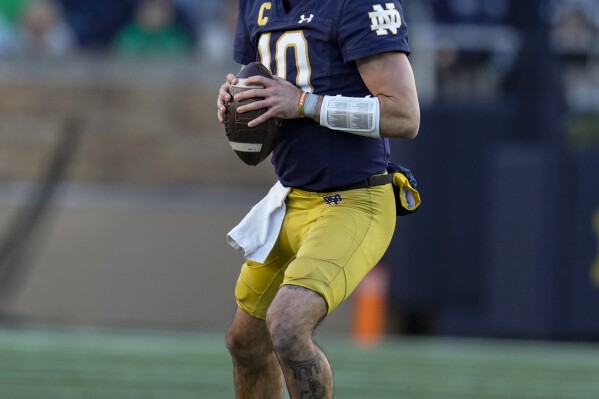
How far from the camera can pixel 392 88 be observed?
473 centimetres

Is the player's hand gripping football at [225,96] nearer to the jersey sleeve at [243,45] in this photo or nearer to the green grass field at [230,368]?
the jersey sleeve at [243,45]

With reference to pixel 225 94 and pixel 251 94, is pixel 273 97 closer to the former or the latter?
pixel 251 94

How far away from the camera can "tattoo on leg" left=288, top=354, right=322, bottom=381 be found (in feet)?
15.2

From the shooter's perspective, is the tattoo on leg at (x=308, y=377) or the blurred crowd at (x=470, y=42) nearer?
the tattoo on leg at (x=308, y=377)

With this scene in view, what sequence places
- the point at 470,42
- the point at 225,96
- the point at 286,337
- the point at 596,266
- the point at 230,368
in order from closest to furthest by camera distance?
the point at 286,337 → the point at 225,96 → the point at 230,368 → the point at 596,266 → the point at 470,42

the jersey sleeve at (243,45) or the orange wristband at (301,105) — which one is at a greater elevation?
the jersey sleeve at (243,45)

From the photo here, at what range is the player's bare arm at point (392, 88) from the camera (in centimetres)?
473

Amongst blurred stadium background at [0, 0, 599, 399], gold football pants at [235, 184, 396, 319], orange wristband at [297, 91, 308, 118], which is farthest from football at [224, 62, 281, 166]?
blurred stadium background at [0, 0, 599, 399]

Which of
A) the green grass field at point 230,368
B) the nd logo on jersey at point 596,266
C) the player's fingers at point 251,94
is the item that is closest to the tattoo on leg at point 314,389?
the player's fingers at point 251,94

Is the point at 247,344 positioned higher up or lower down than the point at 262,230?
lower down

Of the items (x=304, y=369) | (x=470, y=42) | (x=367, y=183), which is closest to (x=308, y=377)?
(x=304, y=369)

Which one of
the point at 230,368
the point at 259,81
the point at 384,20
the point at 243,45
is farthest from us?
the point at 230,368

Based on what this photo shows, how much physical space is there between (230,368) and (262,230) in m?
3.76

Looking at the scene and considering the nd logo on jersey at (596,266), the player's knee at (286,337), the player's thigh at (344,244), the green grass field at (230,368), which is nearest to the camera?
the player's knee at (286,337)
